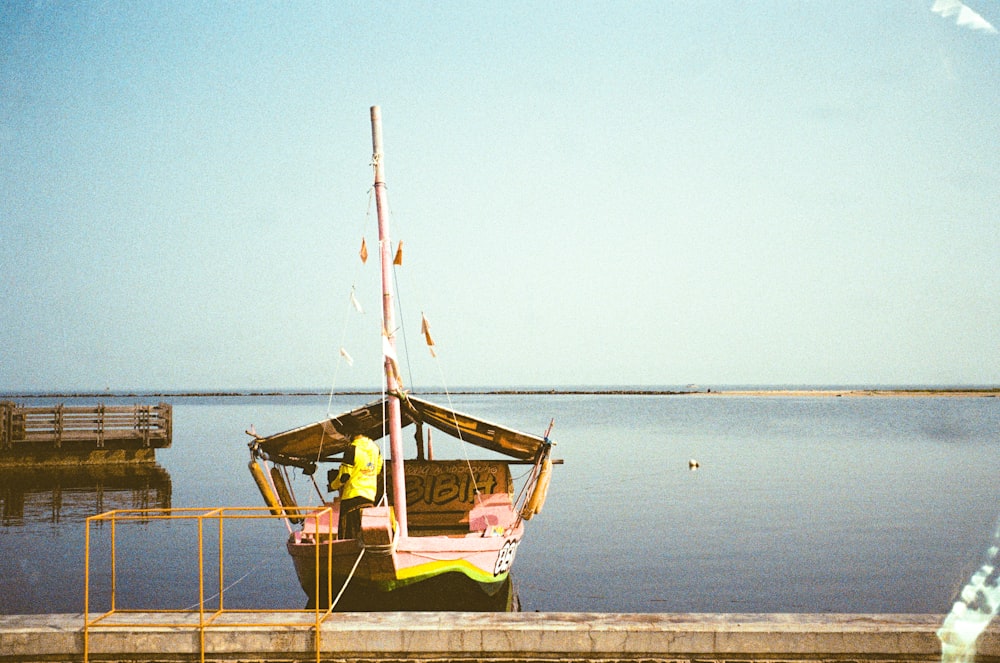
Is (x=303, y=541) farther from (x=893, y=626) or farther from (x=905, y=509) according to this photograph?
(x=905, y=509)

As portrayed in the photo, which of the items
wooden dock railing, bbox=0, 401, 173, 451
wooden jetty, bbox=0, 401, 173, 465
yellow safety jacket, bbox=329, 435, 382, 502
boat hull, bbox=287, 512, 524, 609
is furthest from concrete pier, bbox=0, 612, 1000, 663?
wooden jetty, bbox=0, 401, 173, 465

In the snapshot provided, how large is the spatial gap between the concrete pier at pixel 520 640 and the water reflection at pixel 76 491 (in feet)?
68.4

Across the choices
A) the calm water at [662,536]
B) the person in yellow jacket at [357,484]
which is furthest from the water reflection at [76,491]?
the person in yellow jacket at [357,484]

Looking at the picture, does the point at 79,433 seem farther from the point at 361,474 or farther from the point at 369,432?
the point at 361,474

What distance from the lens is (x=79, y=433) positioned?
39.4 metres

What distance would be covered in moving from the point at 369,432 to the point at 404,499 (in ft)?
9.76

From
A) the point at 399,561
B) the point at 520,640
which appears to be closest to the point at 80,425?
the point at 399,561

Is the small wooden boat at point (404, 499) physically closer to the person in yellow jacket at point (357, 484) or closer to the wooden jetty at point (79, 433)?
the person in yellow jacket at point (357, 484)

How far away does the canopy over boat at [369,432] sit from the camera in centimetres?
1598

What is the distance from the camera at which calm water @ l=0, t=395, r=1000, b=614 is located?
17.9 m

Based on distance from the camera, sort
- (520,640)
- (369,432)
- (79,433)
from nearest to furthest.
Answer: (520,640) → (369,432) → (79,433)

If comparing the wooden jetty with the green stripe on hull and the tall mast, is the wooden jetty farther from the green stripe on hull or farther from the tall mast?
the green stripe on hull

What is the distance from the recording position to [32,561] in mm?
20750

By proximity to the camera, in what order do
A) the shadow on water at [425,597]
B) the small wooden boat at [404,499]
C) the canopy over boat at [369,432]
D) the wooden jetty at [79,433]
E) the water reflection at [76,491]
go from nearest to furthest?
the shadow on water at [425,597] < the small wooden boat at [404,499] < the canopy over boat at [369,432] < the water reflection at [76,491] < the wooden jetty at [79,433]
